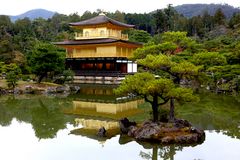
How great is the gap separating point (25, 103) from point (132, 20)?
253ft

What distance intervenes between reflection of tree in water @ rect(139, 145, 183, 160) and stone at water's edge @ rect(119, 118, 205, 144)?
1.62ft

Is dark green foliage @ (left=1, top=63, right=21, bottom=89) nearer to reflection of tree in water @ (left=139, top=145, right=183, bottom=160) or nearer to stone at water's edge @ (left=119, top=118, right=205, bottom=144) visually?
stone at water's edge @ (left=119, top=118, right=205, bottom=144)

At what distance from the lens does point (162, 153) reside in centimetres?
1244

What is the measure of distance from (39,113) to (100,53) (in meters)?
21.0

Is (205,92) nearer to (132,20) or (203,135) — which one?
(203,135)

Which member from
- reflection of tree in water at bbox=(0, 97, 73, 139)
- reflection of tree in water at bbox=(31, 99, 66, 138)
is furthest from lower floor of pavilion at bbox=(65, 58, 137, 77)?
reflection of tree in water at bbox=(31, 99, 66, 138)

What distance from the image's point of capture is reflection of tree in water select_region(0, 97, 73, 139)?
16883 mm

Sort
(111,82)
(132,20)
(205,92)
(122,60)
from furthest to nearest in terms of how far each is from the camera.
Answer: (132,20) < (122,60) < (111,82) < (205,92)

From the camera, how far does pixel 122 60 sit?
4138 centimetres

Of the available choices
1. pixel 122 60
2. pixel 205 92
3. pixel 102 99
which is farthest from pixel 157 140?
pixel 122 60

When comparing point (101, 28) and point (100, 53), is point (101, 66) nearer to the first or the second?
point (100, 53)

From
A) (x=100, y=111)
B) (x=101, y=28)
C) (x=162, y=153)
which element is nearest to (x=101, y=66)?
(x=101, y=28)

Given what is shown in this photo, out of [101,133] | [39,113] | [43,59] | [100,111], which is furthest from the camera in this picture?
[43,59]

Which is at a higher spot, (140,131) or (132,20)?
(132,20)
